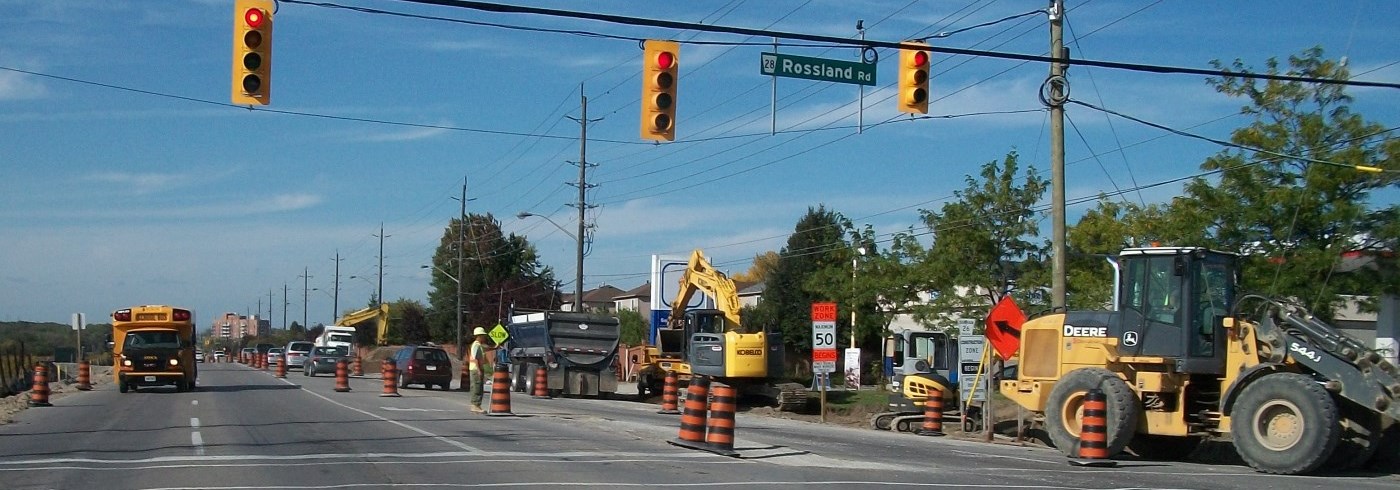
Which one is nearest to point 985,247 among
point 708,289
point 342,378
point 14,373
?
point 708,289

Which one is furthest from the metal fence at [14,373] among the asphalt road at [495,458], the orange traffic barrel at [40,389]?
the asphalt road at [495,458]

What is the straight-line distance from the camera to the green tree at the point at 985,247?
3894cm

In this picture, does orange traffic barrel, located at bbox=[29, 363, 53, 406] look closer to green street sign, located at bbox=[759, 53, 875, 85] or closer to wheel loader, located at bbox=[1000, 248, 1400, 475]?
green street sign, located at bbox=[759, 53, 875, 85]

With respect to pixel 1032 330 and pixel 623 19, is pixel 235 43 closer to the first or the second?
pixel 623 19

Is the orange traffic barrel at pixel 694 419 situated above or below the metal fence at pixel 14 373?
above

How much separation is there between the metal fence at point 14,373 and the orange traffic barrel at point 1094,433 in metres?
29.7

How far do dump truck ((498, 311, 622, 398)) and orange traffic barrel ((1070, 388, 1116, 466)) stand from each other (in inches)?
885

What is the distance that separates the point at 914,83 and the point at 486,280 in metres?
74.8

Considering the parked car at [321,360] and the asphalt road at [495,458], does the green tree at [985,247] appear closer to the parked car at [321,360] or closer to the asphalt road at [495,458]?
the asphalt road at [495,458]

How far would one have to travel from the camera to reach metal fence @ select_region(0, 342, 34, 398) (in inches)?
1387

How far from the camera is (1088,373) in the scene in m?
17.8

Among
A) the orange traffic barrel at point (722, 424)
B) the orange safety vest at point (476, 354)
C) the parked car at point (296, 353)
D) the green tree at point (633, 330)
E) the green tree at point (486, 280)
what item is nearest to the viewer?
the orange traffic barrel at point (722, 424)

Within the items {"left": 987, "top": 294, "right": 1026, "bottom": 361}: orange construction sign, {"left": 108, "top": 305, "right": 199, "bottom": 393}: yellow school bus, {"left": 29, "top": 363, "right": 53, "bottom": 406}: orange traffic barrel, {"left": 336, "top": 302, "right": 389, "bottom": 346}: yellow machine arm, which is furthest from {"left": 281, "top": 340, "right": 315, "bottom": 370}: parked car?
{"left": 987, "top": 294, "right": 1026, "bottom": 361}: orange construction sign

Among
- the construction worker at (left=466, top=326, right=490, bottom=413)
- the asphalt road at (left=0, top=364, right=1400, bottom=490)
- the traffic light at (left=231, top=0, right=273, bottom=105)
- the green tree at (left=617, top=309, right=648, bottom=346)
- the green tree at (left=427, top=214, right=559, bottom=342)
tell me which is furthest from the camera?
the green tree at (left=427, top=214, right=559, bottom=342)
